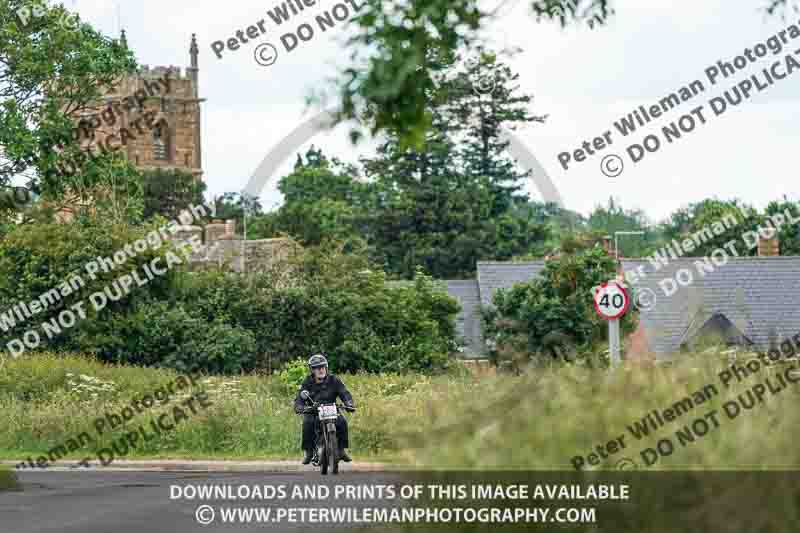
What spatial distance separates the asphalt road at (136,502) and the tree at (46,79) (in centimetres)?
1282

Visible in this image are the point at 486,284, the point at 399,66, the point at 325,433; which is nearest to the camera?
the point at 399,66

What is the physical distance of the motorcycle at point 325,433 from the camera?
1877 cm

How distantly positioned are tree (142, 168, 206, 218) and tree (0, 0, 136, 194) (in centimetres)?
7134

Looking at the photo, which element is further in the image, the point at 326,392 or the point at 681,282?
the point at 681,282

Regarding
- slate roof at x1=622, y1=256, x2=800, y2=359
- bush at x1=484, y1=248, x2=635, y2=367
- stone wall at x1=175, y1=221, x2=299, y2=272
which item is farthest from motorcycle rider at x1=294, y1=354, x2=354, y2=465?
slate roof at x1=622, y1=256, x2=800, y2=359

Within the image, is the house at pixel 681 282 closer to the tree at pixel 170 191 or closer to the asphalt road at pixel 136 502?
the asphalt road at pixel 136 502

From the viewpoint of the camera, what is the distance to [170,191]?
4368 inches

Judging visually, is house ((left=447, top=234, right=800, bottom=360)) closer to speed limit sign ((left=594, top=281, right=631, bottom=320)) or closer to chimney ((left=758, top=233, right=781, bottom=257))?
chimney ((left=758, top=233, right=781, bottom=257))

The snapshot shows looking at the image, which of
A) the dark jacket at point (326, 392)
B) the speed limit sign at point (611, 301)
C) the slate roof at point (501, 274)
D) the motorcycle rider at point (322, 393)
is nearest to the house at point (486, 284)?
the slate roof at point (501, 274)

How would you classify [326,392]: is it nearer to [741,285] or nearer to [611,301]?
[611,301]

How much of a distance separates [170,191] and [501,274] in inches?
2268

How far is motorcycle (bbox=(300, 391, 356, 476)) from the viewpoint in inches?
739

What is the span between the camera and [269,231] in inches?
3396

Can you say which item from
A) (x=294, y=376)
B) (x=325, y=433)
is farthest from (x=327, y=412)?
(x=294, y=376)
